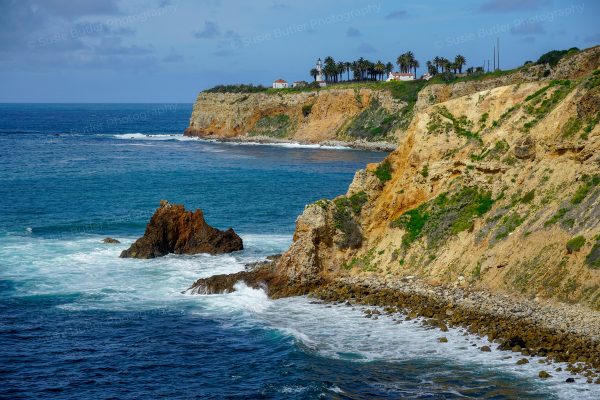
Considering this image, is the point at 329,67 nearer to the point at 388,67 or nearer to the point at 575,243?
the point at 388,67

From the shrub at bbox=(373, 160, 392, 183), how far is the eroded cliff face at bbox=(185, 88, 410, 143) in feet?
295

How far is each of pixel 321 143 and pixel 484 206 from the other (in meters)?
109

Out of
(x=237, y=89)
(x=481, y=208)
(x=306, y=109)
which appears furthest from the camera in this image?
(x=237, y=89)

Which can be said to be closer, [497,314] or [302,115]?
[497,314]

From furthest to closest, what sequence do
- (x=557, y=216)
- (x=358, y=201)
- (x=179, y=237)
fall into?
1. (x=179, y=237)
2. (x=358, y=201)
3. (x=557, y=216)

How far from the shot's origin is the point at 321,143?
495 ft

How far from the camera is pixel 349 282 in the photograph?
4259cm

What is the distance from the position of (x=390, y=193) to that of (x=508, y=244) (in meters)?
9.71

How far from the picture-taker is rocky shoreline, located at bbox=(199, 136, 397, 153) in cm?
13714

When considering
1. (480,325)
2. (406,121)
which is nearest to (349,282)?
(480,325)

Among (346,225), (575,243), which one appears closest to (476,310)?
(575,243)

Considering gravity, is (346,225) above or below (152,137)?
below

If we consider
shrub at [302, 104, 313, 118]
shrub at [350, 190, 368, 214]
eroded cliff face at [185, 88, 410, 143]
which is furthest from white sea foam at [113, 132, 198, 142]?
shrub at [350, 190, 368, 214]

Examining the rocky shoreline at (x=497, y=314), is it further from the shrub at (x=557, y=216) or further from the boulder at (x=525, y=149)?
the boulder at (x=525, y=149)
